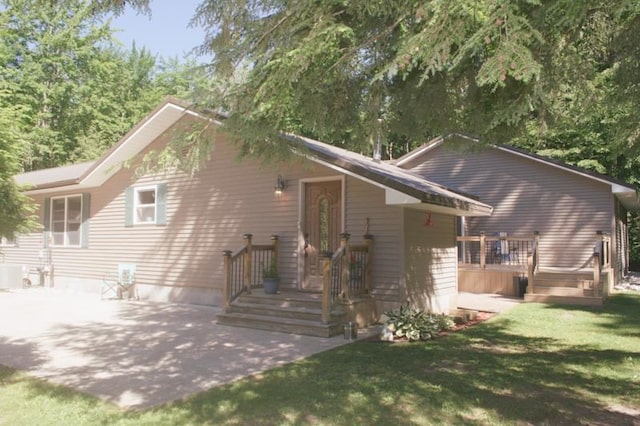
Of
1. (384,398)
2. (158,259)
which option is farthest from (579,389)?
(158,259)

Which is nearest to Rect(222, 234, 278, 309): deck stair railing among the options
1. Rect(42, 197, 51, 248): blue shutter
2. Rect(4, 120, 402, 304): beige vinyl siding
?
Rect(4, 120, 402, 304): beige vinyl siding

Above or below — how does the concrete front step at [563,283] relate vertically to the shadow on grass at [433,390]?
above

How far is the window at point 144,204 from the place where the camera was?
507 inches

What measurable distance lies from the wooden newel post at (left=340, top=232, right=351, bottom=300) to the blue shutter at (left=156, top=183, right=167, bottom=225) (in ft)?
18.9

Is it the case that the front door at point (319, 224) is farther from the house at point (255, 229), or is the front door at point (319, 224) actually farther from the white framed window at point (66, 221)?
the white framed window at point (66, 221)

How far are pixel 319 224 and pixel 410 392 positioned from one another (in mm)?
5337

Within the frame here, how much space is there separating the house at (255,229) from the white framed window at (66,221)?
34 millimetres

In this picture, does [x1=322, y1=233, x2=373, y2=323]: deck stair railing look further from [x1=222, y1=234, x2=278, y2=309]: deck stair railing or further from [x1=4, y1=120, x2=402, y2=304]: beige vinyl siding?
[x1=222, y1=234, x2=278, y2=309]: deck stair railing

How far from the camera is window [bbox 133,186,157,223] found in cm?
1288

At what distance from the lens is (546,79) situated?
14.5ft

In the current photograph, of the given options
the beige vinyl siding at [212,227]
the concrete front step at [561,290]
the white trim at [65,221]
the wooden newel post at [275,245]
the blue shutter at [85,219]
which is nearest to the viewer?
the beige vinyl siding at [212,227]

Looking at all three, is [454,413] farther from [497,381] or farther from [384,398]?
[497,381]

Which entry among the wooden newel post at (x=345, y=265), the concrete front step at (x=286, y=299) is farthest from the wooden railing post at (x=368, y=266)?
the concrete front step at (x=286, y=299)

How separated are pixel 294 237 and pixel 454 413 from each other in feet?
20.0
